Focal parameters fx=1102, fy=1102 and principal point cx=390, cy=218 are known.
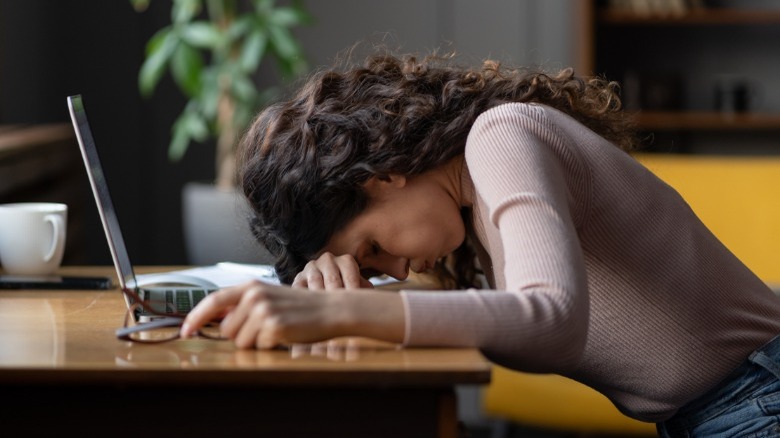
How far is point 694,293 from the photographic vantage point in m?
1.26

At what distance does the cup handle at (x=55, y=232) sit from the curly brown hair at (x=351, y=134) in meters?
0.33

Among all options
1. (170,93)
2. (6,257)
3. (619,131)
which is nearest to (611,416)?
(619,131)

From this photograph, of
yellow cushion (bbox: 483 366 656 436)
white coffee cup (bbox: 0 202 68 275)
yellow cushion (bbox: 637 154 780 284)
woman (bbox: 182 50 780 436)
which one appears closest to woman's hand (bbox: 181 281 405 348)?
woman (bbox: 182 50 780 436)

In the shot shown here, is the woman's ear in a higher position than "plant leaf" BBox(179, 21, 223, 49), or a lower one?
higher

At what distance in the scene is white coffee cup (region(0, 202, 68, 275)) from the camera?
157 cm

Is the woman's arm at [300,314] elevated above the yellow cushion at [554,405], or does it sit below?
above

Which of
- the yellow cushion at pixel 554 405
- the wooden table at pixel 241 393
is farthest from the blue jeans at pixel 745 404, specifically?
the yellow cushion at pixel 554 405

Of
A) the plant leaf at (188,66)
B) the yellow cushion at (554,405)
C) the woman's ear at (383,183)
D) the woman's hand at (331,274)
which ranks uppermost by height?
the woman's ear at (383,183)

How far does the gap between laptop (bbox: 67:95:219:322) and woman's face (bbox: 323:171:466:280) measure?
0.20m

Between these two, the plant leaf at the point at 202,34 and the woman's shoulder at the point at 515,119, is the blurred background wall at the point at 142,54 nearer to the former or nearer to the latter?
the plant leaf at the point at 202,34

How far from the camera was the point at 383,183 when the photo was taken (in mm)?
1312

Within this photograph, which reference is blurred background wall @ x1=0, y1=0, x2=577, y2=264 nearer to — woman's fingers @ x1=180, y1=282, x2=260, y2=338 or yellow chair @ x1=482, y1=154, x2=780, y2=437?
yellow chair @ x1=482, y1=154, x2=780, y2=437

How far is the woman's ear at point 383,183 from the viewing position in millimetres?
1305

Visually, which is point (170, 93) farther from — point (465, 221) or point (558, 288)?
point (558, 288)
